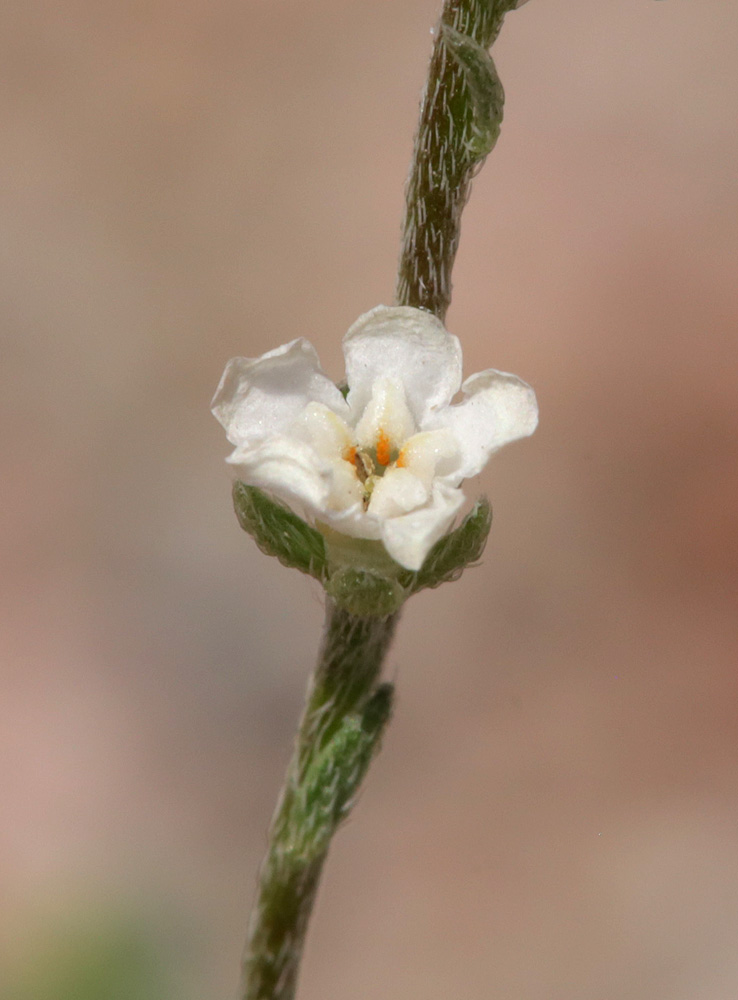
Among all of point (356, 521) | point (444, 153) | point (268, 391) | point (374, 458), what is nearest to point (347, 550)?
point (356, 521)

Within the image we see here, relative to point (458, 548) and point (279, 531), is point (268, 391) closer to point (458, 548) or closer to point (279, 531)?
point (279, 531)

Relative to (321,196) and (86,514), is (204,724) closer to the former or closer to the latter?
(86,514)

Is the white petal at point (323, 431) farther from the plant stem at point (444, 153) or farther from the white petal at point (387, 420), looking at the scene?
the plant stem at point (444, 153)

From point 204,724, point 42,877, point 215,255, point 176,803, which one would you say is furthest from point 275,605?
point 215,255

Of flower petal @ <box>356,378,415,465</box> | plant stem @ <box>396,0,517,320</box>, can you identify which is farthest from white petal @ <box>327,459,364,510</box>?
plant stem @ <box>396,0,517,320</box>

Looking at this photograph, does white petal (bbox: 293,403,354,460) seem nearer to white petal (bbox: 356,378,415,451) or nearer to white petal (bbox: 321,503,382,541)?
white petal (bbox: 356,378,415,451)

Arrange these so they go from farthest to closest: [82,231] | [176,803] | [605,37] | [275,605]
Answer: [605,37]
[82,231]
[275,605]
[176,803]
